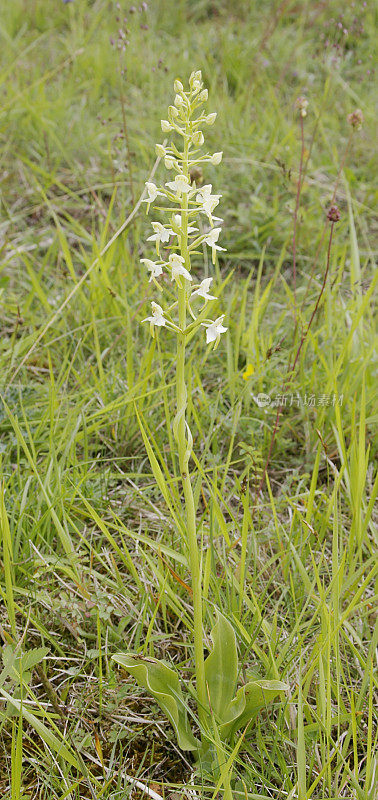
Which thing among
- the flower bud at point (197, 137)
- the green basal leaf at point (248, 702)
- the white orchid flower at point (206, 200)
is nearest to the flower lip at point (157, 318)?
the white orchid flower at point (206, 200)

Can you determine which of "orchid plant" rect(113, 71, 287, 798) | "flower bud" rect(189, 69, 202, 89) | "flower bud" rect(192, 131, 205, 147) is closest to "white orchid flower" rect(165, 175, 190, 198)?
"orchid plant" rect(113, 71, 287, 798)

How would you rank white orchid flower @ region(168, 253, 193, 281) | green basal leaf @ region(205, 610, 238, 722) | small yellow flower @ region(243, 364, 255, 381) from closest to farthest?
1. white orchid flower @ region(168, 253, 193, 281)
2. green basal leaf @ region(205, 610, 238, 722)
3. small yellow flower @ region(243, 364, 255, 381)

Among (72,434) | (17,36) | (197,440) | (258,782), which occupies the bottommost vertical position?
(258,782)

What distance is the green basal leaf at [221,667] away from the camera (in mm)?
1604

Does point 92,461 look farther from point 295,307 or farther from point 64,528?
point 295,307

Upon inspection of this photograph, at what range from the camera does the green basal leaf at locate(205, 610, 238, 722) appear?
5.26 ft

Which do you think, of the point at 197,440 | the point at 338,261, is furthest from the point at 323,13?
the point at 197,440

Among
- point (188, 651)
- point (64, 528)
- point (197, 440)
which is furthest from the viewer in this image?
point (197, 440)

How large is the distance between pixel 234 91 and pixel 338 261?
2016mm

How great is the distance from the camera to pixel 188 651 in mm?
1875

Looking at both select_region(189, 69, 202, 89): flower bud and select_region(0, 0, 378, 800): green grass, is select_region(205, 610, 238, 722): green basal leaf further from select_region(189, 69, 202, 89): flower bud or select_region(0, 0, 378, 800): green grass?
select_region(189, 69, 202, 89): flower bud

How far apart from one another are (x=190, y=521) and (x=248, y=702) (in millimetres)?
478

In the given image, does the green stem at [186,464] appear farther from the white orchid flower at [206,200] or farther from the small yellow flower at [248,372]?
the small yellow flower at [248,372]

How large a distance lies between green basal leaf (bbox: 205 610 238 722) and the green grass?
8 cm
